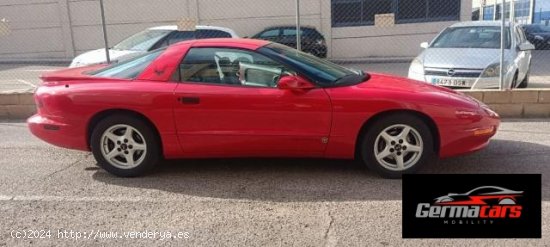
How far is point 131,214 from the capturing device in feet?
12.1

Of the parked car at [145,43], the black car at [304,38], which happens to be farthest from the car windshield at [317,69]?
the black car at [304,38]

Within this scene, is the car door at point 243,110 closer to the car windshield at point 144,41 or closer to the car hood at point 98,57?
the car hood at point 98,57

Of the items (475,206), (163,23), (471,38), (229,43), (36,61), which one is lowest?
(36,61)

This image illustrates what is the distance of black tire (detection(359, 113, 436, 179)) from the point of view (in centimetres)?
418

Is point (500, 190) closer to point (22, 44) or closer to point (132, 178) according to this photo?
point (132, 178)

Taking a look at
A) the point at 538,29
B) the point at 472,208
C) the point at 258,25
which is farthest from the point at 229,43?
the point at 538,29

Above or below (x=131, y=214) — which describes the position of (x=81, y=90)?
above

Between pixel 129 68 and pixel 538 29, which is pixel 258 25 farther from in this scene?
pixel 538 29

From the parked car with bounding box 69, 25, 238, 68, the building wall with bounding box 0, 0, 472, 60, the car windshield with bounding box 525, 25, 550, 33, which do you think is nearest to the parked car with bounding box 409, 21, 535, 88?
the parked car with bounding box 69, 25, 238, 68

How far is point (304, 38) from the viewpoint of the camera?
15.3 meters

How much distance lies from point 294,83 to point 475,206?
178 centimetres

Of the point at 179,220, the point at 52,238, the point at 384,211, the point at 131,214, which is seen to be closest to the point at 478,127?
the point at 384,211

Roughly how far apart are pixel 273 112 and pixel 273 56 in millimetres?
566

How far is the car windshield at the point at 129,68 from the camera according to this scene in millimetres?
4508
